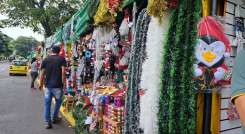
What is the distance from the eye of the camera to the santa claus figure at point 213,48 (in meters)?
3.50

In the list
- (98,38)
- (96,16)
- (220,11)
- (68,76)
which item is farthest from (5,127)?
(220,11)

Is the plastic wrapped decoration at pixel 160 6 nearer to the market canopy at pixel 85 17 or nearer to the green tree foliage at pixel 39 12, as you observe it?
the market canopy at pixel 85 17

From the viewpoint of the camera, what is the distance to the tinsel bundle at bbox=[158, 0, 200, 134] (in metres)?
3.73

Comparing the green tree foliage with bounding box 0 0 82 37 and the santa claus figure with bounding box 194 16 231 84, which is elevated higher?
the green tree foliage with bounding box 0 0 82 37

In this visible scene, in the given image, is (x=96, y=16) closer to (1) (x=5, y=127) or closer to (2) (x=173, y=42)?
(2) (x=173, y=42)

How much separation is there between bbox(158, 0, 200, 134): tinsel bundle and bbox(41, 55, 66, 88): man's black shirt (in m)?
5.28

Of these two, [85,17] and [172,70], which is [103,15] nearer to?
[85,17]

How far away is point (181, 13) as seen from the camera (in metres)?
3.80

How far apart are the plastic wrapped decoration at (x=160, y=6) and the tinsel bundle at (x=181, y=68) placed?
7cm

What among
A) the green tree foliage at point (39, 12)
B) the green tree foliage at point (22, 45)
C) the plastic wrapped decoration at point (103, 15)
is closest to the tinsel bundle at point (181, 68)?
the plastic wrapped decoration at point (103, 15)

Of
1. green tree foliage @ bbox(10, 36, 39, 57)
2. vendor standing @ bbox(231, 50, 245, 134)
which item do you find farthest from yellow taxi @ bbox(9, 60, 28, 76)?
green tree foliage @ bbox(10, 36, 39, 57)

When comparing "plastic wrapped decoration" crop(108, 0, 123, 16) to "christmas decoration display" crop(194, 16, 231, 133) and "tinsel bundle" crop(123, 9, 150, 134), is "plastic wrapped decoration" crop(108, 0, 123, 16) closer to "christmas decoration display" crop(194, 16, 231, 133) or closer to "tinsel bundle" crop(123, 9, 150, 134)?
"tinsel bundle" crop(123, 9, 150, 134)

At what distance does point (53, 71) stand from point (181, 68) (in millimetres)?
5529

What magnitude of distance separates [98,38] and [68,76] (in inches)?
151
